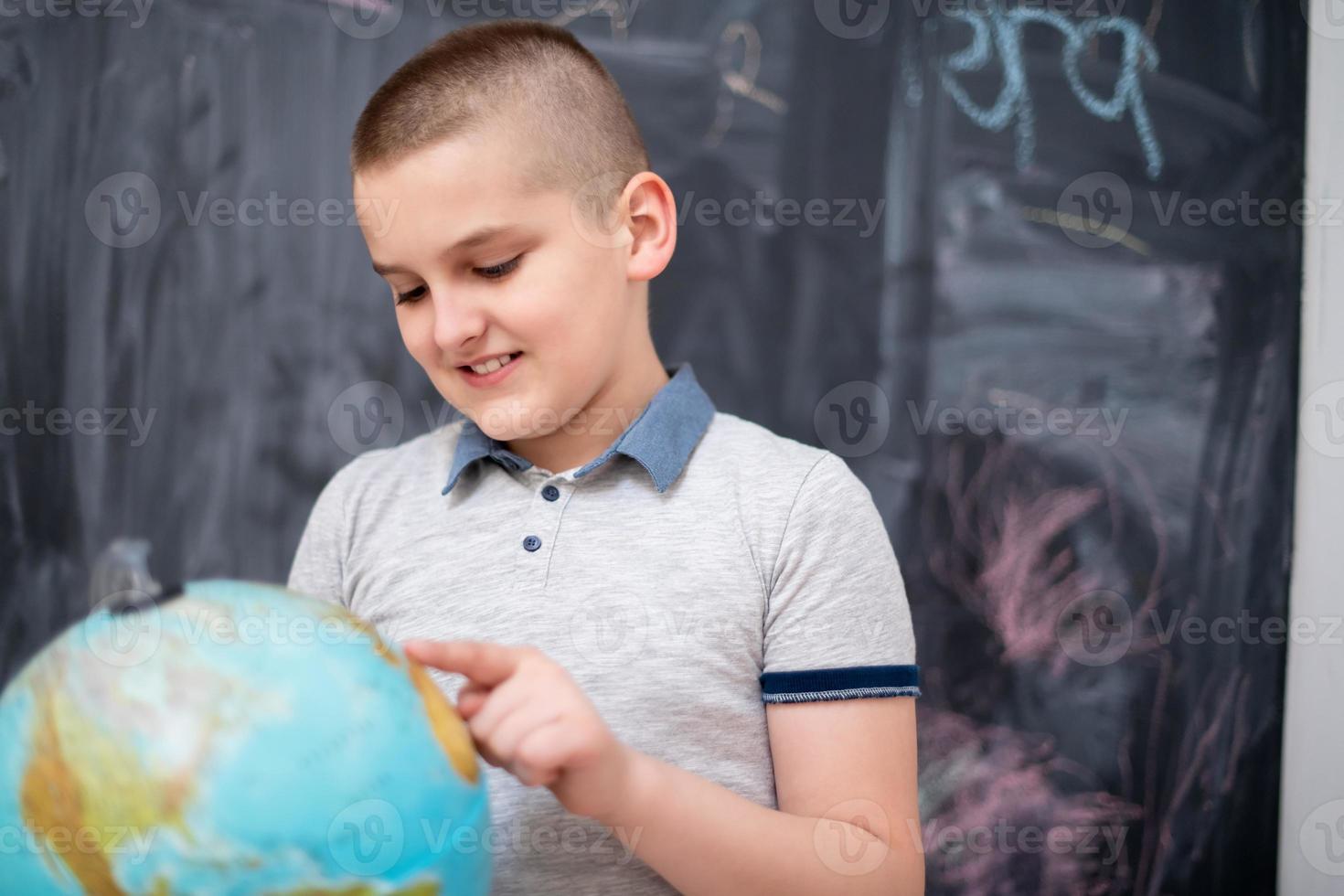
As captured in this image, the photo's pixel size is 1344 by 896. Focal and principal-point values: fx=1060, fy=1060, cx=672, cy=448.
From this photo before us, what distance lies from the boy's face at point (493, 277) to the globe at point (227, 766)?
0.33 m

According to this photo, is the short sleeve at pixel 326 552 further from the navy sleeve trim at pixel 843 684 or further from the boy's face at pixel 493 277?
the navy sleeve trim at pixel 843 684

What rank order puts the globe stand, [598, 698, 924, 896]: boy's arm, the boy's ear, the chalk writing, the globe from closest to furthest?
the globe
[598, 698, 924, 896]: boy's arm
the boy's ear
the globe stand
the chalk writing

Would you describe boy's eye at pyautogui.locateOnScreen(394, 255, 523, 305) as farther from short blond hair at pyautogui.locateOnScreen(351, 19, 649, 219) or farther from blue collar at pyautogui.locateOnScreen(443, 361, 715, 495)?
blue collar at pyautogui.locateOnScreen(443, 361, 715, 495)

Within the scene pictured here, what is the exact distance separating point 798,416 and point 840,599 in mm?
616

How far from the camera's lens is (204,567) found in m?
1.55

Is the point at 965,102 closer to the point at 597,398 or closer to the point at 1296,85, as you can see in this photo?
the point at 1296,85

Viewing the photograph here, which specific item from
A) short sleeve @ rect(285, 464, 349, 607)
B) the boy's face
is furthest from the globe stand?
the boy's face

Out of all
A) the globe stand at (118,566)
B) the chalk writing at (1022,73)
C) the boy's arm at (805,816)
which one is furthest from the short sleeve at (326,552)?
the chalk writing at (1022,73)

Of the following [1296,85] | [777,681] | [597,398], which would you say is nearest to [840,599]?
[777,681]

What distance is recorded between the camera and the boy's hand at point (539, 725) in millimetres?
802

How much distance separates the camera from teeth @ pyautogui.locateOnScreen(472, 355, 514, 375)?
1.06 meters

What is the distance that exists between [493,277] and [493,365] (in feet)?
0.30

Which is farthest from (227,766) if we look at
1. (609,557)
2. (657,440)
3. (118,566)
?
(118,566)

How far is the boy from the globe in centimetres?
20
